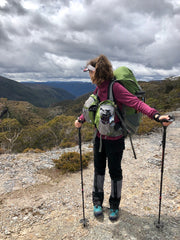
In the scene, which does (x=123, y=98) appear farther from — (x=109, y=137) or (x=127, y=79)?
(x=109, y=137)

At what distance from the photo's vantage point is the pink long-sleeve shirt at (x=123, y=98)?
2.29 meters

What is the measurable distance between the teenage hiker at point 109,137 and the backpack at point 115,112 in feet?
0.29

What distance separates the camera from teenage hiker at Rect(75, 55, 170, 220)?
2.36 m

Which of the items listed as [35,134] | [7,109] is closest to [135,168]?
[35,134]

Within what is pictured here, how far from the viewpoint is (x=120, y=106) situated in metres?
2.70

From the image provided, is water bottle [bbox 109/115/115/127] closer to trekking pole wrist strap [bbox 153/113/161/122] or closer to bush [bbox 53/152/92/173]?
trekking pole wrist strap [bbox 153/113/161/122]

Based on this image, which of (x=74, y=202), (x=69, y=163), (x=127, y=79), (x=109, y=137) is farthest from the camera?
(x=69, y=163)

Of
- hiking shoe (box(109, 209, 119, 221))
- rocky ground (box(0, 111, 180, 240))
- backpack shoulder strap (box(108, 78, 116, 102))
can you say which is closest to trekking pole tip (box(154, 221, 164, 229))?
rocky ground (box(0, 111, 180, 240))

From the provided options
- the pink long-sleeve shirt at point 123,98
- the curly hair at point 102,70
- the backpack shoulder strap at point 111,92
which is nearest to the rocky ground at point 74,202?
the pink long-sleeve shirt at point 123,98

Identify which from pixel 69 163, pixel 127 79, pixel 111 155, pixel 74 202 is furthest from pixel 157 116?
pixel 69 163

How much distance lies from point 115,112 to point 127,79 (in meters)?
0.56

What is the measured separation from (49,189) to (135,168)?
308 cm

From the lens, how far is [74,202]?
3.93 meters

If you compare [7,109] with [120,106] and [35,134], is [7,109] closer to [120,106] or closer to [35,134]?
[35,134]
